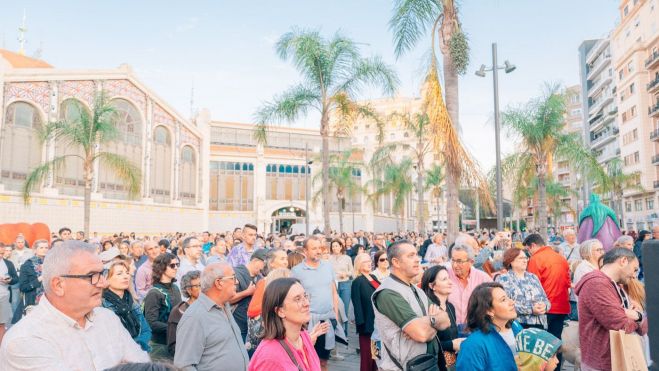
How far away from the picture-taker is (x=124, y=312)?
419 cm

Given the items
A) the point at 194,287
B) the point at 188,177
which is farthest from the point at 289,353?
the point at 188,177

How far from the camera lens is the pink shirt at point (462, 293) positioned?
16.9 ft

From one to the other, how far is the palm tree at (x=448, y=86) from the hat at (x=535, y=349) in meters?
6.10

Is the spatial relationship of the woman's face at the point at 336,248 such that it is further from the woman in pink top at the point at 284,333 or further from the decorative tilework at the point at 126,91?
the decorative tilework at the point at 126,91

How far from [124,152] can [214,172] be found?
47.0 feet

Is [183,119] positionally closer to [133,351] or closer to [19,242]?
[19,242]

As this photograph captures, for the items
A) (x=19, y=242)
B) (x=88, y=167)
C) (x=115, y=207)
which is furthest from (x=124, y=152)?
(x=19, y=242)

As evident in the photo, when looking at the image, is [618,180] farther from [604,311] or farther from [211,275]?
[211,275]

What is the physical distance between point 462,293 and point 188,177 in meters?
35.7

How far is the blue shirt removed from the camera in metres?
5.87

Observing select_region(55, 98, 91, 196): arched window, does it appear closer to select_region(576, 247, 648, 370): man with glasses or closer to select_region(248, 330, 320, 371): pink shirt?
select_region(248, 330, 320, 371): pink shirt

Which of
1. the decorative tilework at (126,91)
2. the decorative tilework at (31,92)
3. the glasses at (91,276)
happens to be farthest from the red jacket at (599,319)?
the decorative tilework at (126,91)

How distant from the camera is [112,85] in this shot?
102 feet

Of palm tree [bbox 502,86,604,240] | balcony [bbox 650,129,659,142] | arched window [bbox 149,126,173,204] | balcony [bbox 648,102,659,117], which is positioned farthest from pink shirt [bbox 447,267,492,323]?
balcony [bbox 648,102,659,117]
